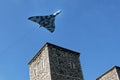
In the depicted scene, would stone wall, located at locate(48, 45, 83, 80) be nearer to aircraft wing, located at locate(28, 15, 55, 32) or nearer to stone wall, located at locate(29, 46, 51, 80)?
stone wall, located at locate(29, 46, 51, 80)

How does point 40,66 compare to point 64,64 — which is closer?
point 64,64

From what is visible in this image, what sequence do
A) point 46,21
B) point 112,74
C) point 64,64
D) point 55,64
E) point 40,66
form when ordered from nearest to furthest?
1. point 46,21
2. point 55,64
3. point 64,64
4. point 40,66
5. point 112,74

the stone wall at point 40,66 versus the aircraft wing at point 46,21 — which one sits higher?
the aircraft wing at point 46,21

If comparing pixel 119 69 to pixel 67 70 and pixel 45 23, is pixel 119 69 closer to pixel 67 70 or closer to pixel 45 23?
pixel 67 70

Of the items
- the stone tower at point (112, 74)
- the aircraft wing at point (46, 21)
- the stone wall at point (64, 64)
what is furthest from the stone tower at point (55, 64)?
the stone tower at point (112, 74)

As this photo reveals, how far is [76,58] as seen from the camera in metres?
25.5

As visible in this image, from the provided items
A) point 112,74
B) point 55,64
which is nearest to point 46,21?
point 55,64

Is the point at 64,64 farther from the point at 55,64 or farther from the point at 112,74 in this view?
the point at 112,74

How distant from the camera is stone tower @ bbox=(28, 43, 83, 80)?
23188mm

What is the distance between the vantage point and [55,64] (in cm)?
2359

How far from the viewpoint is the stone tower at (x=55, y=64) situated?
76.1ft

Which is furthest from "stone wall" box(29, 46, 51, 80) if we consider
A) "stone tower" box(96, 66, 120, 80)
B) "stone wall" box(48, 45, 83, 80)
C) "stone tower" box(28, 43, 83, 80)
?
"stone tower" box(96, 66, 120, 80)

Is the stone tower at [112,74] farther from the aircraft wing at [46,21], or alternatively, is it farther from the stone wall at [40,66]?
the aircraft wing at [46,21]

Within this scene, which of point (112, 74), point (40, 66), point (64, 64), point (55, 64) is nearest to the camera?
point (55, 64)
